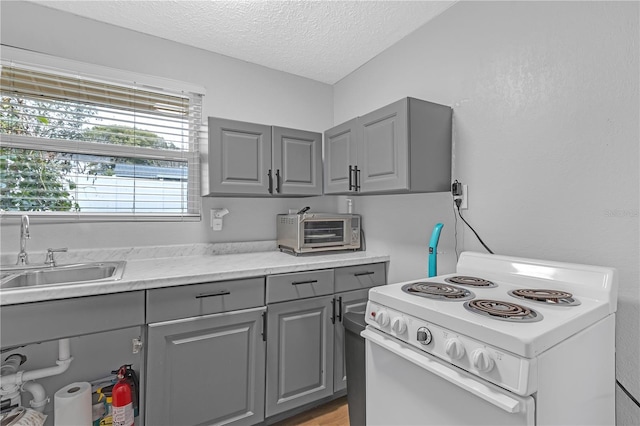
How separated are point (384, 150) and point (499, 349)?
1298 millimetres

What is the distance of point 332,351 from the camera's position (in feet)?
6.52

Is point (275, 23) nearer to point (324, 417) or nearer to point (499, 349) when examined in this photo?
point (499, 349)

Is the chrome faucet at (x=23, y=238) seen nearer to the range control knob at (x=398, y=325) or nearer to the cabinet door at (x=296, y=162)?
the cabinet door at (x=296, y=162)

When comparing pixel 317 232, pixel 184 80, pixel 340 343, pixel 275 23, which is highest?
pixel 275 23

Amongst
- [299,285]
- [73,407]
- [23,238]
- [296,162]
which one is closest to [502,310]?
[299,285]

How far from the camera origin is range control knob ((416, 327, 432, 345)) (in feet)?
3.44

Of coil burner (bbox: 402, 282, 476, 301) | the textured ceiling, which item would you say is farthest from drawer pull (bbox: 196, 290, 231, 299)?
the textured ceiling

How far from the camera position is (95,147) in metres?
1.97

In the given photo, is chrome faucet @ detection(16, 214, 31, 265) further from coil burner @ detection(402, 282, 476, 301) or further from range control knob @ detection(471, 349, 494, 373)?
range control knob @ detection(471, 349, 494, 373)

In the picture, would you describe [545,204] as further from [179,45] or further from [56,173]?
[56,173]

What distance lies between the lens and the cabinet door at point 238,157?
2.04m

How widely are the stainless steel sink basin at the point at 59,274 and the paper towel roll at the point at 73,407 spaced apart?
574 millimetres

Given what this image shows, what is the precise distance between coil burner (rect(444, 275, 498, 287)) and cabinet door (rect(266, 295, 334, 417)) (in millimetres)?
800

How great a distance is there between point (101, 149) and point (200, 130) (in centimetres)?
65
